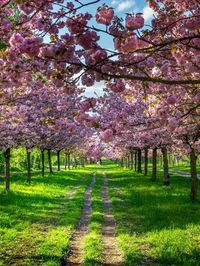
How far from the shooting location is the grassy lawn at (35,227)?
35.4ft

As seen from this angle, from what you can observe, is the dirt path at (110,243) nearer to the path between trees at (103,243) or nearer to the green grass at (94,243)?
the path between trees at (103,243)

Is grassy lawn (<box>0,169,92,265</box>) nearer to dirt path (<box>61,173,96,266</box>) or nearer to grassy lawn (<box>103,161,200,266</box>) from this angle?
dirt path (<box>61,173,96,266</box>)

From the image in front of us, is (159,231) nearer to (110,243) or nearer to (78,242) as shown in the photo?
(110,243)

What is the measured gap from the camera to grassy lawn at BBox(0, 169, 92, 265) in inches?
425

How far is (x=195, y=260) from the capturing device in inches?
389

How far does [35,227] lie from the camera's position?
1469 cm

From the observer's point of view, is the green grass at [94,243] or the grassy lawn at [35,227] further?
the grassy lawn at [35,227]

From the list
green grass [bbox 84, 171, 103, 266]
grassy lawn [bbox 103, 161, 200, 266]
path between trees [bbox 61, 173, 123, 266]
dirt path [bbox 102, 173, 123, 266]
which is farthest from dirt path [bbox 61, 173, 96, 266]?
grassy lawn [bbox 103, 161, 200, 266]

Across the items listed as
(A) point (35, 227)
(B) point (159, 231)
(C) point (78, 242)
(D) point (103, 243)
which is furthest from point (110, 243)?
(A) point (35, 227)

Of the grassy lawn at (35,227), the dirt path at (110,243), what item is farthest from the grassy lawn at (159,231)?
the grassy lawn at (35,227)

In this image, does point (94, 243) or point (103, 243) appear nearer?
point (94, 243)

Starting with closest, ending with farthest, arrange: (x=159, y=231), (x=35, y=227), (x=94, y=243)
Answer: (x=94, y=243) < (x=159, y=231) < (x=35, y=227)

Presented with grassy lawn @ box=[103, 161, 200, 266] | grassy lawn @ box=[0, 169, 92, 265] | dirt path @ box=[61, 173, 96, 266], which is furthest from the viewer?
grassy lawn @ box=[0, 169, 92, 265]

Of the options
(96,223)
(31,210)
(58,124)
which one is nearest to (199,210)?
(96,223)
